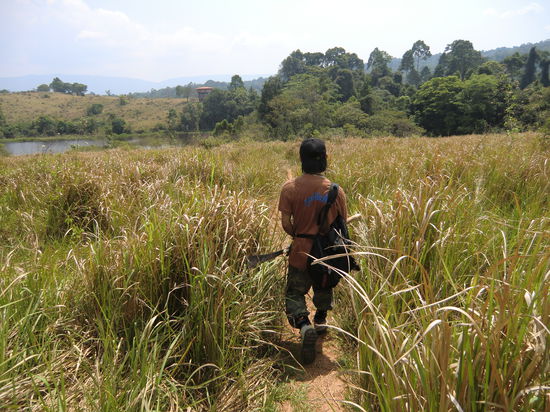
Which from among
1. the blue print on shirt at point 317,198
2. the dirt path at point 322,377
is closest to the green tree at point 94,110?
the blue print on shirt at point 317,198

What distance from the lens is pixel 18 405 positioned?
1.38 metres

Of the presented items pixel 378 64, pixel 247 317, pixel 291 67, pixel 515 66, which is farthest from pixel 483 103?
pixel 291 67

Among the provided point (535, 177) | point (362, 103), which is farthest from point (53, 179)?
point (362, 103)

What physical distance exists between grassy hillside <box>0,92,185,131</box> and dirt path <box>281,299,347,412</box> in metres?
82.3

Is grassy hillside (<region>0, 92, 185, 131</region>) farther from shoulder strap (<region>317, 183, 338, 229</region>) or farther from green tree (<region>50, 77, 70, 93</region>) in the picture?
shoulder strap (<region>317, 183, 338, 229</region>)

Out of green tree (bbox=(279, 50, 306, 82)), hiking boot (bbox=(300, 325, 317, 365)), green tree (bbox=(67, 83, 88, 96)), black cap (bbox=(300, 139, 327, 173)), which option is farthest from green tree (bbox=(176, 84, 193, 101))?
hiking boot (bbox=(300, 325, 317, 365))

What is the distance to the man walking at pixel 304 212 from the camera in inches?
91.1

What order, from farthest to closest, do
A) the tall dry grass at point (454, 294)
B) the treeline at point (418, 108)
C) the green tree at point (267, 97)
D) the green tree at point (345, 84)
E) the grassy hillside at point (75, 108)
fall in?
the grassy hillside at point (75, 108) → the green tree at point (345, 84) → the green tree at point (267, 97) → the treeline at point (418, 108) → the tall dry grass at point (454, 294)

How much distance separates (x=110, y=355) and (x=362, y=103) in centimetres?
5888

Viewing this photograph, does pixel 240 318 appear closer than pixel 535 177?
Yes

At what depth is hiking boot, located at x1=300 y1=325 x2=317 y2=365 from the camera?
212cm

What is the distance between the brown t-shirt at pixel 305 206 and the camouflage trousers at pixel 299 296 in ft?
0.32

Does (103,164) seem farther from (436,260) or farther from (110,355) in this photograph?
(436,260)

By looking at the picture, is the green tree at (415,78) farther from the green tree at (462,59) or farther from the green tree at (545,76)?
the green tree at (545,76)
